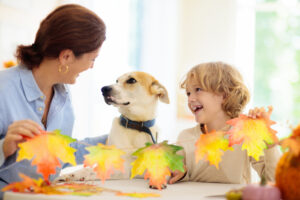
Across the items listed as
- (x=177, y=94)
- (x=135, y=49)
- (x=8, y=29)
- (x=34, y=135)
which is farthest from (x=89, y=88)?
(x=34, y=135)

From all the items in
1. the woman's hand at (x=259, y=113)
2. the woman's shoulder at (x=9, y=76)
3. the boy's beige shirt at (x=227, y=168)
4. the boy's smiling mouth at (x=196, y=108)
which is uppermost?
the woman's shoulder at (x=9, y=76)

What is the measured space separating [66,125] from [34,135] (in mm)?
607

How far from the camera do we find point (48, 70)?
1.53 meters

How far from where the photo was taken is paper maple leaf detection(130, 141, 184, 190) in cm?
106

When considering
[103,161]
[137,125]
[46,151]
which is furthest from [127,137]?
[46,151]

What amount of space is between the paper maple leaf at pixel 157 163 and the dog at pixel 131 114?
28cm

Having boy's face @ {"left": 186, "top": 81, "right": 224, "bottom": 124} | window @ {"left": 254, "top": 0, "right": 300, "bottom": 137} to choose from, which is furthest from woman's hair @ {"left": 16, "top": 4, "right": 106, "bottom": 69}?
window @ {"left": 254, "top": 0, "right": 300, "bottom": 137}

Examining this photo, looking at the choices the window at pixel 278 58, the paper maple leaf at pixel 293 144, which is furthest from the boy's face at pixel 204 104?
the window at pixel 278 58

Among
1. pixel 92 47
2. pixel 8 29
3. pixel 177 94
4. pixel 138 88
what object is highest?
pixel 8 29

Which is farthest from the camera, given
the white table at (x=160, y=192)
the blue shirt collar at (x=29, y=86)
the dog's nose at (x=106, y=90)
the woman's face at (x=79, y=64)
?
the dog's nose at (x=106, y=90)

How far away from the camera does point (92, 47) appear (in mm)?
1526

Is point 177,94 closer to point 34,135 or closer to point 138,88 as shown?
point 138,88

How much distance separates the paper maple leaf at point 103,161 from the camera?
41.7 inches

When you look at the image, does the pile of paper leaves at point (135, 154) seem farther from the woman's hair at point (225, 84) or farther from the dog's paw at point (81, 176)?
the woman's hair at point (225, 84)
